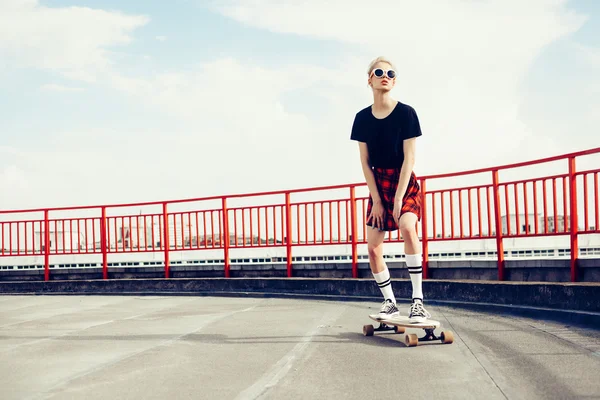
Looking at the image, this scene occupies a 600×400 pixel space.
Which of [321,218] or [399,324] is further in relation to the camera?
[321,218]

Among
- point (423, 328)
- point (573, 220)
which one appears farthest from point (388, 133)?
point (573, 220)

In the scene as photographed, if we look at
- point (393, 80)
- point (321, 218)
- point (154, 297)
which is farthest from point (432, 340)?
point (154, 297)

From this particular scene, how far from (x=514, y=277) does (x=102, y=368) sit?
5.69 m

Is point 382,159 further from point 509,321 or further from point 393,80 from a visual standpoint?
point 509,321

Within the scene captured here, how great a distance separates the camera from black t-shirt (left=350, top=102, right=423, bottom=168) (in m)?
5.57

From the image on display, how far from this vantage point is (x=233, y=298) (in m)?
11.3

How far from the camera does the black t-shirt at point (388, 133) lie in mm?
5570

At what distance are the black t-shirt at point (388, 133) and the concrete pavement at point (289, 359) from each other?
153cm

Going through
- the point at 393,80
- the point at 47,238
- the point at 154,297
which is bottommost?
the point at 154,297

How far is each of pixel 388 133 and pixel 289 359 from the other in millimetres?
2011

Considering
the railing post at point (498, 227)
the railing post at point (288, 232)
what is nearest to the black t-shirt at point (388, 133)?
the railing post at point (498, 227)

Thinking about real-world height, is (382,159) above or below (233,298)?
above

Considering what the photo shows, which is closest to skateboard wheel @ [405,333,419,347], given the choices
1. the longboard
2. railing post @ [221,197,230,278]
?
the longboard

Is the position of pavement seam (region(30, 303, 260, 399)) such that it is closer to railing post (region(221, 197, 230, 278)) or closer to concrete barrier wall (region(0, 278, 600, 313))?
concrete barrier wall (region(0, 278, 600, 313))
